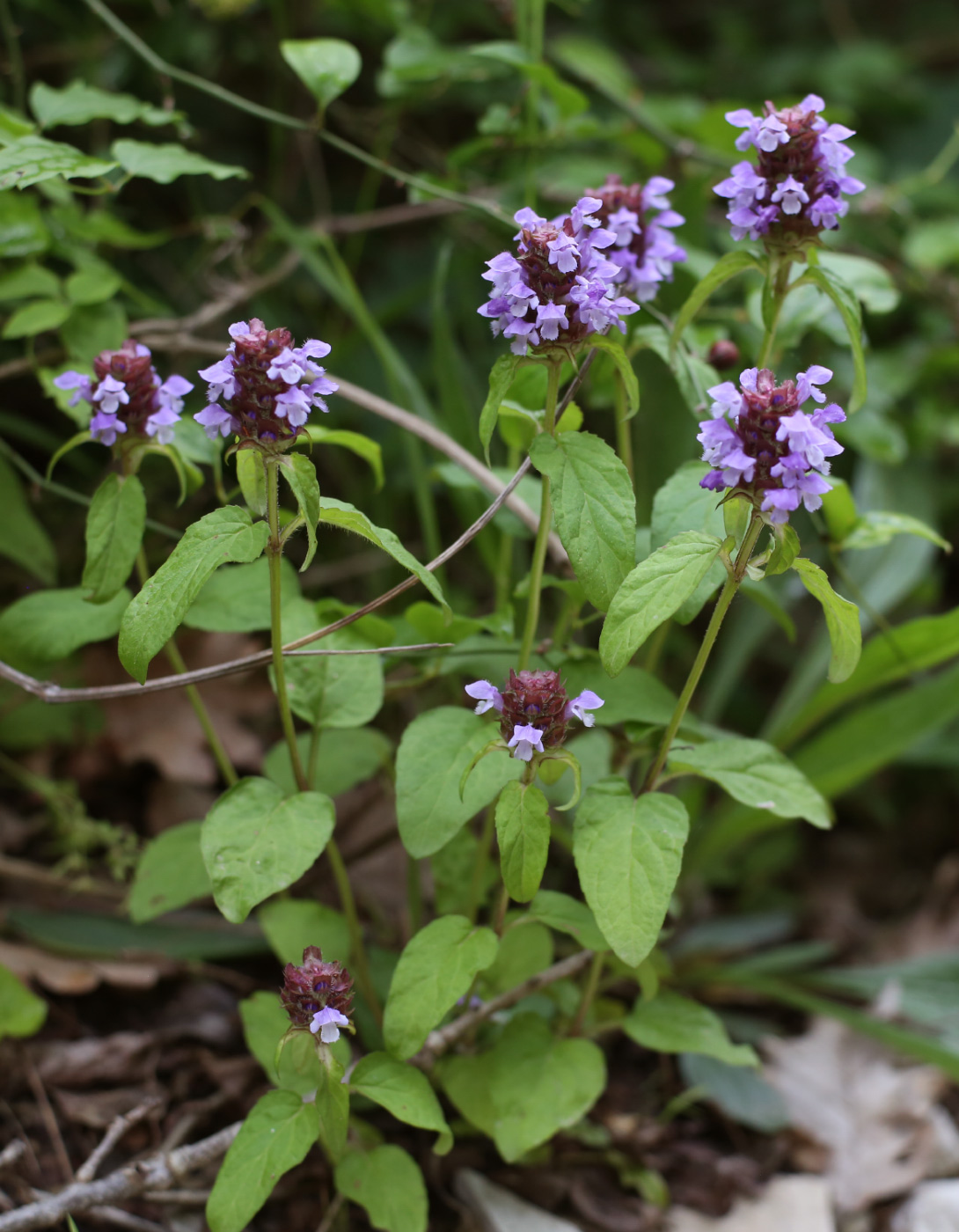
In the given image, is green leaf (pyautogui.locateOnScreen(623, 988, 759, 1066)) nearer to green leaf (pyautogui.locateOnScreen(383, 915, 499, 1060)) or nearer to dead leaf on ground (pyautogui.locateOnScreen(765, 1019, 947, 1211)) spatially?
green leaf (pyautogui.locateOnScreen(383, 915, 499, 1060))

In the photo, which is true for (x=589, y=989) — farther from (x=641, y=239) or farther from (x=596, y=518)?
(x=641, y=239)

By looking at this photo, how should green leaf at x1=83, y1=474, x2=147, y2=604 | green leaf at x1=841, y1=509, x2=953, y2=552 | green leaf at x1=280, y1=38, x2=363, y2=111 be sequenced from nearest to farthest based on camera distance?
green leaf at x1=83, y1=474, x2=147, y2=604 < green leaf at x1=841, y1=509, x2=953, y2=552 < green leaf at x1=280, y1=38, x2=363, y2=111

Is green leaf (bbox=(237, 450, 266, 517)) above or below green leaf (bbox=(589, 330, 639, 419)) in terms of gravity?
below

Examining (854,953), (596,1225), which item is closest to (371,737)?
(596,1225)

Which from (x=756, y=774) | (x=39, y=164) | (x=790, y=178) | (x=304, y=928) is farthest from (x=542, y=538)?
(x=39, y=164)

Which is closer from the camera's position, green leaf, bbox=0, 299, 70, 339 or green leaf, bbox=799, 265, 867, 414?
green leaf, bbox=799, 265, 867, 414

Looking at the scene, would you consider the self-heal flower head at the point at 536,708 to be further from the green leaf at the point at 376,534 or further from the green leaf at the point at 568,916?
the green leaf at the point at 568,916

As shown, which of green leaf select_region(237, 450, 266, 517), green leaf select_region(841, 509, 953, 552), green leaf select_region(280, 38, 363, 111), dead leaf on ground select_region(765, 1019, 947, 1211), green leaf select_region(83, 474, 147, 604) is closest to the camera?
green leaf select_region(237, 450, 266, 517)

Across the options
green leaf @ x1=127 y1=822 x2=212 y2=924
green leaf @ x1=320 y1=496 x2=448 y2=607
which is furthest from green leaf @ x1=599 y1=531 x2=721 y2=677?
green leaf @ x1=127 y1=822 x2=212 y2=924
